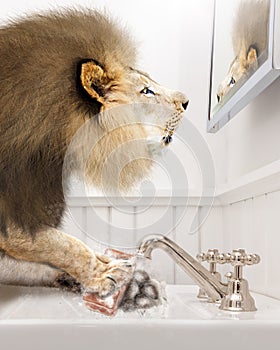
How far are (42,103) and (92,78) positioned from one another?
133 mm

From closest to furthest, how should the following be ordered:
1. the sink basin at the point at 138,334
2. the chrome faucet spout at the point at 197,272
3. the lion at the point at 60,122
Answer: the sink basin at the point at 138,334 → the chrome faucet spout at the point at 197,272 → the lion at the point at 60,122

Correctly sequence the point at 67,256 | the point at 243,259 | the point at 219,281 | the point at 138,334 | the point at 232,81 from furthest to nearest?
the point at 67,256, the point at 232,81, the point at 219,281, the point at 243,259, the point at 138,334

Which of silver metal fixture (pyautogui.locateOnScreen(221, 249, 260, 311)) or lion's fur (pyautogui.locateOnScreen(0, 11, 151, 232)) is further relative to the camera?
lion's fur (pyautogui.locateOnScreen(0, 11, 151, 232))

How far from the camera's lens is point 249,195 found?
51.3 inches

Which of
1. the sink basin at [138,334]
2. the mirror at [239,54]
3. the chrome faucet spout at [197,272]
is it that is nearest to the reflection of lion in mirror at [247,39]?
the mirror at [239,54]

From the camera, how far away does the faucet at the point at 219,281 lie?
896 millimetres

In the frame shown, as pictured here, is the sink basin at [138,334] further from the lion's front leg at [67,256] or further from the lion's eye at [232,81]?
the lion's eye at [232,81]

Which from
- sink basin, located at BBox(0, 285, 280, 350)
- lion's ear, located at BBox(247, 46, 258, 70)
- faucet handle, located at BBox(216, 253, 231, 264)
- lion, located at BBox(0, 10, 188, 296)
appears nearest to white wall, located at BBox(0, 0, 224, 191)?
lion, located at BBox(0, 10, 188, 296)

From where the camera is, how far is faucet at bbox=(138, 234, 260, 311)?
90cm

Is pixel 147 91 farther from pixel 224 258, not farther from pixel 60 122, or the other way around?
pixel 224 258

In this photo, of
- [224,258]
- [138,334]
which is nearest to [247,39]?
[224,258]

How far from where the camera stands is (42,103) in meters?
1.48

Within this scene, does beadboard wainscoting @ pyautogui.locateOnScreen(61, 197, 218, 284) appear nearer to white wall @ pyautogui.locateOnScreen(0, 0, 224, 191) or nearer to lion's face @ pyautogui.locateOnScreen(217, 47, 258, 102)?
white wall @ pyautogui.locateOnScreen(0, 0, 224, 191)

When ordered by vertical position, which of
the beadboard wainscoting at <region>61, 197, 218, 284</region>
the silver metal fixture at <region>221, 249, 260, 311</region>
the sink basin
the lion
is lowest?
the sink basin
